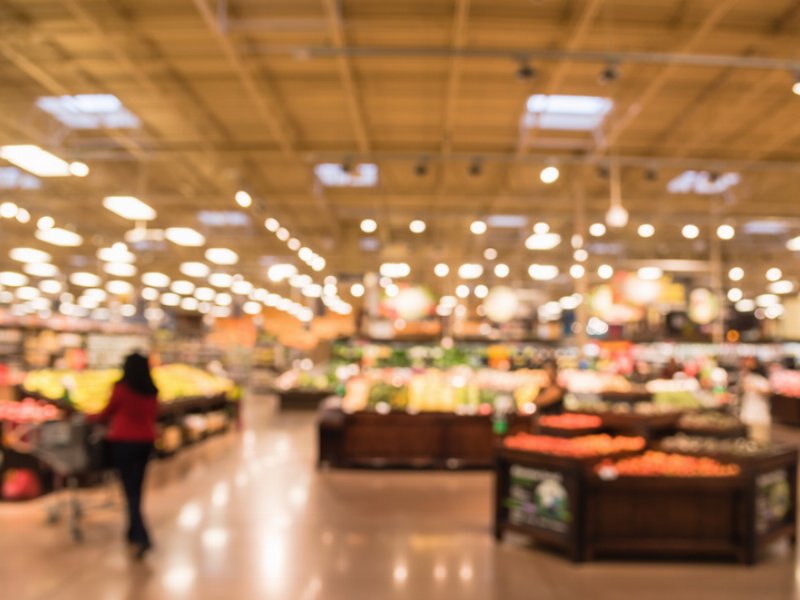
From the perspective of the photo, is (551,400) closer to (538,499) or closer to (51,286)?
(538,499)

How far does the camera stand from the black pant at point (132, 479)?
18.1 feet

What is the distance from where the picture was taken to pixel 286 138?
40.1 ft

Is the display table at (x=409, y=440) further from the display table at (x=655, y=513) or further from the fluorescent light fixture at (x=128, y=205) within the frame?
the display table at (x=655, y=513)

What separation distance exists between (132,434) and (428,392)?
5519 millimetres

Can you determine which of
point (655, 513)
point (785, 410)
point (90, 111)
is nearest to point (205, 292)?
point (90, 111)

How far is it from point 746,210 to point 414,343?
9.35 meters

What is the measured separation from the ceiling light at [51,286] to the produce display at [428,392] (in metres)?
22.3

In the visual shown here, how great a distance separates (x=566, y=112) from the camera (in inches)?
459

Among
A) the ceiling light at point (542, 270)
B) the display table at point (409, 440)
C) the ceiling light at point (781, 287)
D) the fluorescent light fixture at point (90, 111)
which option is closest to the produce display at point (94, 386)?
the display table at point (409, 440)

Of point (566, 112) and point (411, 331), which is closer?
point (566, 112)

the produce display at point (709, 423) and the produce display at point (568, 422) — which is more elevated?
the produce display at point (568, 422)

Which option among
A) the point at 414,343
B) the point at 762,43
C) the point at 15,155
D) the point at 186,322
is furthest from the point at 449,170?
the point at 186,322

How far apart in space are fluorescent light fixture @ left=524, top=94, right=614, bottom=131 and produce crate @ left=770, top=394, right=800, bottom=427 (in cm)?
1001

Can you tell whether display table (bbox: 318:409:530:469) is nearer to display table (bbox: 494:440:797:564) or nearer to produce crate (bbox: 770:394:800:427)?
display table (bbox: 494:440:797:564)
